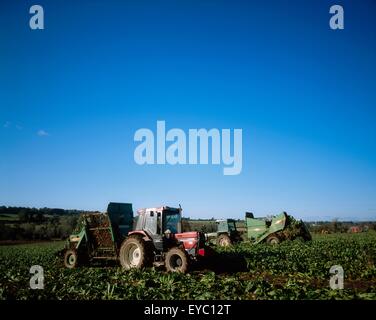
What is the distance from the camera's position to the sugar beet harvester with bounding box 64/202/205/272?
1108cm

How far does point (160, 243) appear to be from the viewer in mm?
11656

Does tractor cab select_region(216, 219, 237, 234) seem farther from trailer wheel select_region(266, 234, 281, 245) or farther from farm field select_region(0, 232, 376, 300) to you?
farm field select_region(0, 232, 376, 300)

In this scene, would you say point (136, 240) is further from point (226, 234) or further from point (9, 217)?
point (9, 217)

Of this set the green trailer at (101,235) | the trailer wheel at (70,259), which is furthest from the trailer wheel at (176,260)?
the trailer wheel at (70,259)

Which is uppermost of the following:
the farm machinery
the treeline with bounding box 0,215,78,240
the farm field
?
the farm field

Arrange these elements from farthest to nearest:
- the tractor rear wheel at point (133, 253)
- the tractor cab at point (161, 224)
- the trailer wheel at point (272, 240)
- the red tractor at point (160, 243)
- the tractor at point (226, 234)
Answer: the tractor at point (226, 234) < the trailer wheel at point (272, 240) < the tractor cab at point (161, 224) < the tractor rear wheel at point (133, 253) < the red tractor at point (160, 243)

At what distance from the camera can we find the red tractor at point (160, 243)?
35.9 feet

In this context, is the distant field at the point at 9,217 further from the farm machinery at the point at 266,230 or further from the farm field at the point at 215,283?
the farm field at the point at 215,283

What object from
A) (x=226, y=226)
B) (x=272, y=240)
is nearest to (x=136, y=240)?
(x=272, y=240)

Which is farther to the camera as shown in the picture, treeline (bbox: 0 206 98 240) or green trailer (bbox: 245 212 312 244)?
treeline (bbox: 0 206 98 240)

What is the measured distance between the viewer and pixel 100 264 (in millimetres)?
14500

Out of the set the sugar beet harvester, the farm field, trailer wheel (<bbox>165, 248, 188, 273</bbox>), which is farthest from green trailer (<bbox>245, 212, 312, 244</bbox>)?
trailer wheel (<bbox>165, 248, 188, 273</bbox>)

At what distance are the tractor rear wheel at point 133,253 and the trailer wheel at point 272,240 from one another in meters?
13.8
